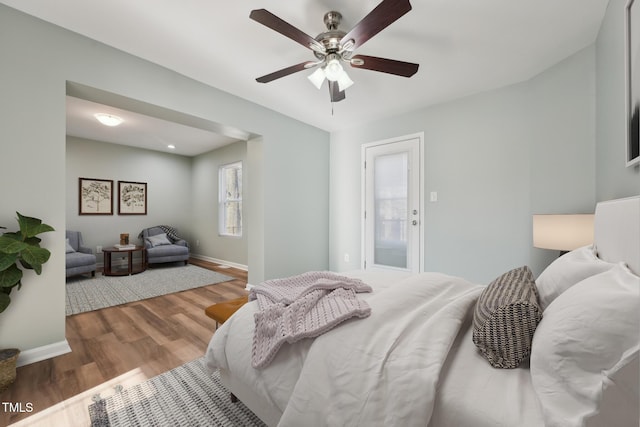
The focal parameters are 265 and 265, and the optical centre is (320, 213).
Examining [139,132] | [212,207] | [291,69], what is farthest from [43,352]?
[212,207]

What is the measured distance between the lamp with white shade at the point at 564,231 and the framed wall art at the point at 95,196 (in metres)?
6.88

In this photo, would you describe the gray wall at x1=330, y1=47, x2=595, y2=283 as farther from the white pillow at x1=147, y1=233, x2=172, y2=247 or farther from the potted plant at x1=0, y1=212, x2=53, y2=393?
the white pillow at x1=147, y1=233, x2=172, y2=247

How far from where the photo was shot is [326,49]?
196cm

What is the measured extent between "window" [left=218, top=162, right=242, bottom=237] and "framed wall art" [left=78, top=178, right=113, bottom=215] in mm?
2155

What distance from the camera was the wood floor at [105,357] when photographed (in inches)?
59.5

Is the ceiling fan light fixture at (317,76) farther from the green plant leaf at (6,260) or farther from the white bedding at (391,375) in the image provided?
the green plant leaf at (6,260)

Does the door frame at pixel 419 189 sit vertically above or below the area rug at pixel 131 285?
above

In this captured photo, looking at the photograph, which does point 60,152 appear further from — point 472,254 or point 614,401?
point 472,254

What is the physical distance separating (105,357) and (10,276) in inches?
33.4

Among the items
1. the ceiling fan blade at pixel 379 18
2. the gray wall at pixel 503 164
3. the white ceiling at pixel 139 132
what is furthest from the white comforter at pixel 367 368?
the white ceiling at pixel 139 132

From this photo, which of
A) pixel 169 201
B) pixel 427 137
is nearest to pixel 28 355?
pixel 427 137

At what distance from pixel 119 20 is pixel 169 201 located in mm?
4885

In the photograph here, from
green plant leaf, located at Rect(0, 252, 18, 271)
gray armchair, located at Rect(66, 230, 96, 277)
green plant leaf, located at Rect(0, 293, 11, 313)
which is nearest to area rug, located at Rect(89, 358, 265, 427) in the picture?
green plant leaf, located at Rect(0, 293, 11, 313)

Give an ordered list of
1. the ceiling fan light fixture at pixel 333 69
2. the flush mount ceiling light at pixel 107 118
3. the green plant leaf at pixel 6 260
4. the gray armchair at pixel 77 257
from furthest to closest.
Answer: the gray armchair at pixel 77 257 < the flush mount ceiling light at pixel 107 118 < the ceiling fan light fixture at pixel 333 69 < the green plant leaf at pixel 6 260
